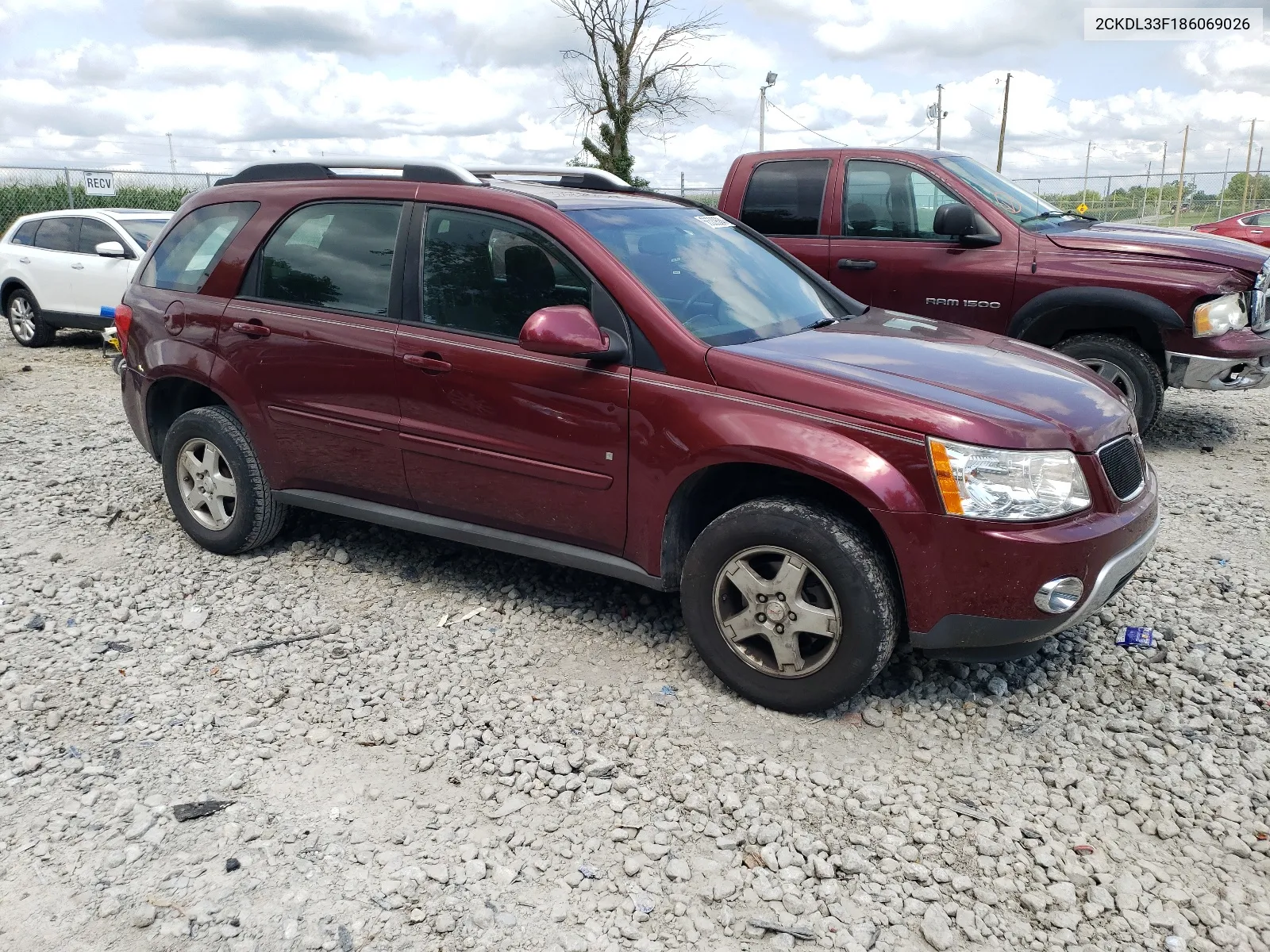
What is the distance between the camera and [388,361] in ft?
13.8

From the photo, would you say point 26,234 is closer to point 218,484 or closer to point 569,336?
point 218,484

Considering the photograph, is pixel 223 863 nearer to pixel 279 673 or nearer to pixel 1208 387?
pixel 279 673

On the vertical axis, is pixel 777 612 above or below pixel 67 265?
below

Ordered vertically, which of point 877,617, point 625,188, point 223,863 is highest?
point 625,188

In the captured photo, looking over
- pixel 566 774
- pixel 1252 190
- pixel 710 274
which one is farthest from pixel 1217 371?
pixel 1252 190

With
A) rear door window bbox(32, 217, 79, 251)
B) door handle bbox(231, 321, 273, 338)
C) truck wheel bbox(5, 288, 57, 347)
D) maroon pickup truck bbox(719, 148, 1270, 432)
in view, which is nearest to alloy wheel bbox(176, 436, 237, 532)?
door handle bbox(231, 321, 273, 338)

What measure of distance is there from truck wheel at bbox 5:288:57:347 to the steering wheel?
35.7ft

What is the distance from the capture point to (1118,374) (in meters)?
6.84

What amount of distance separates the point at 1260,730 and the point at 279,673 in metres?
3.45

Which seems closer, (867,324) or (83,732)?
(83,732)

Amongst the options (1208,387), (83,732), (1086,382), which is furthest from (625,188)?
(1208,387)

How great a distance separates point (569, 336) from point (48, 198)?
73.7ft

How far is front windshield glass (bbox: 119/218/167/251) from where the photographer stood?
11.5 meters

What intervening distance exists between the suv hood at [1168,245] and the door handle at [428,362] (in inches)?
183
